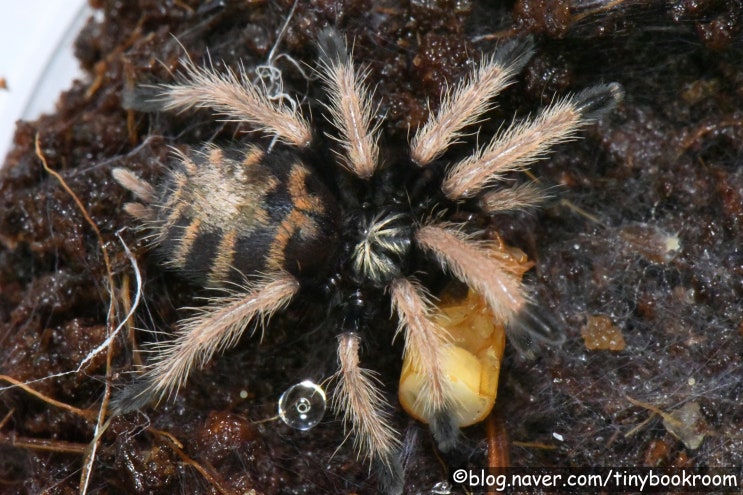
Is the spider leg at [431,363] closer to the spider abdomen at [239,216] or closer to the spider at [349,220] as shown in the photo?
the spider at [349,220]

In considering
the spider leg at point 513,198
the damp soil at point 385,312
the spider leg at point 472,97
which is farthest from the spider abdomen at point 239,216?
the spider leg at point 513,198

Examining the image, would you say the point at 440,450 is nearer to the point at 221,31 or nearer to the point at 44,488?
the point at 44,488

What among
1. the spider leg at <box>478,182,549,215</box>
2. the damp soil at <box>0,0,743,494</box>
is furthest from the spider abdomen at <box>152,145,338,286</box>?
the spider leg at <box>478,182,549,215</box>

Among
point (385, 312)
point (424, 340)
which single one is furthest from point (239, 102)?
point (424, 340)

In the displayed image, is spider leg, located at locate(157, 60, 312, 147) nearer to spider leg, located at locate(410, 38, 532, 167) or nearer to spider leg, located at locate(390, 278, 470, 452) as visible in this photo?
spider leg, located at locate(410, 38, 532, 167)

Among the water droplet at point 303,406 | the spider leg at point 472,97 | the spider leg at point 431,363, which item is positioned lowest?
the water droplet at point 303,406

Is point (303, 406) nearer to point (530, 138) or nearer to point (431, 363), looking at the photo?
point (431, 363)
